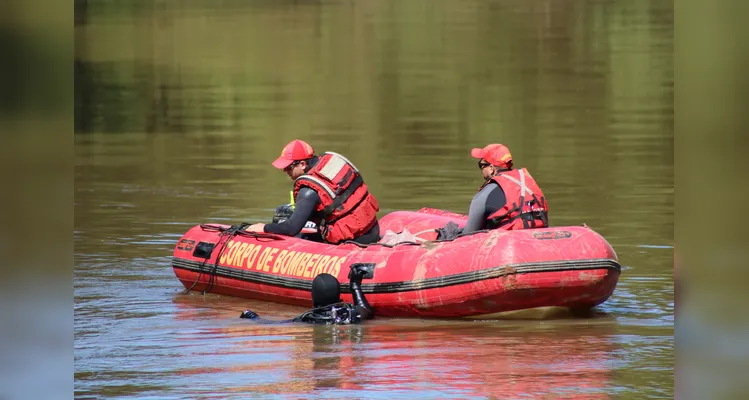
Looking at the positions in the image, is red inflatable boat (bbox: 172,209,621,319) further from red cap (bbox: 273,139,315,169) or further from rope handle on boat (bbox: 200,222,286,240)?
red cap (bbox: 273,139,315,169)

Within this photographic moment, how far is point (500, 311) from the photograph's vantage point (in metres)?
9.06

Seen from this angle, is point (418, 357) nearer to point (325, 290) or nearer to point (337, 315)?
point (337, 315)

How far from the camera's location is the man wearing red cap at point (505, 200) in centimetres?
942

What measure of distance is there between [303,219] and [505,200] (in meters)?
1.82

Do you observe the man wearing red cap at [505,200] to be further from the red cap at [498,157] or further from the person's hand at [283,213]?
the person's hand at [283,213]

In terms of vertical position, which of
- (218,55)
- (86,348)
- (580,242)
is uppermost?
(218,55)

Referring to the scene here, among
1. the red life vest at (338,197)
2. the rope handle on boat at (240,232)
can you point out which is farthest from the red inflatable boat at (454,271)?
the red life vest at (338,197)

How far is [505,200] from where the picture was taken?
31.1 ft

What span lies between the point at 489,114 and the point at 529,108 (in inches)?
51.3

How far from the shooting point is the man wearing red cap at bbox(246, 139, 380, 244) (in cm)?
1027

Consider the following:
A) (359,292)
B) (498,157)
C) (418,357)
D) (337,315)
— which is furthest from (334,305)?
(498,157)
